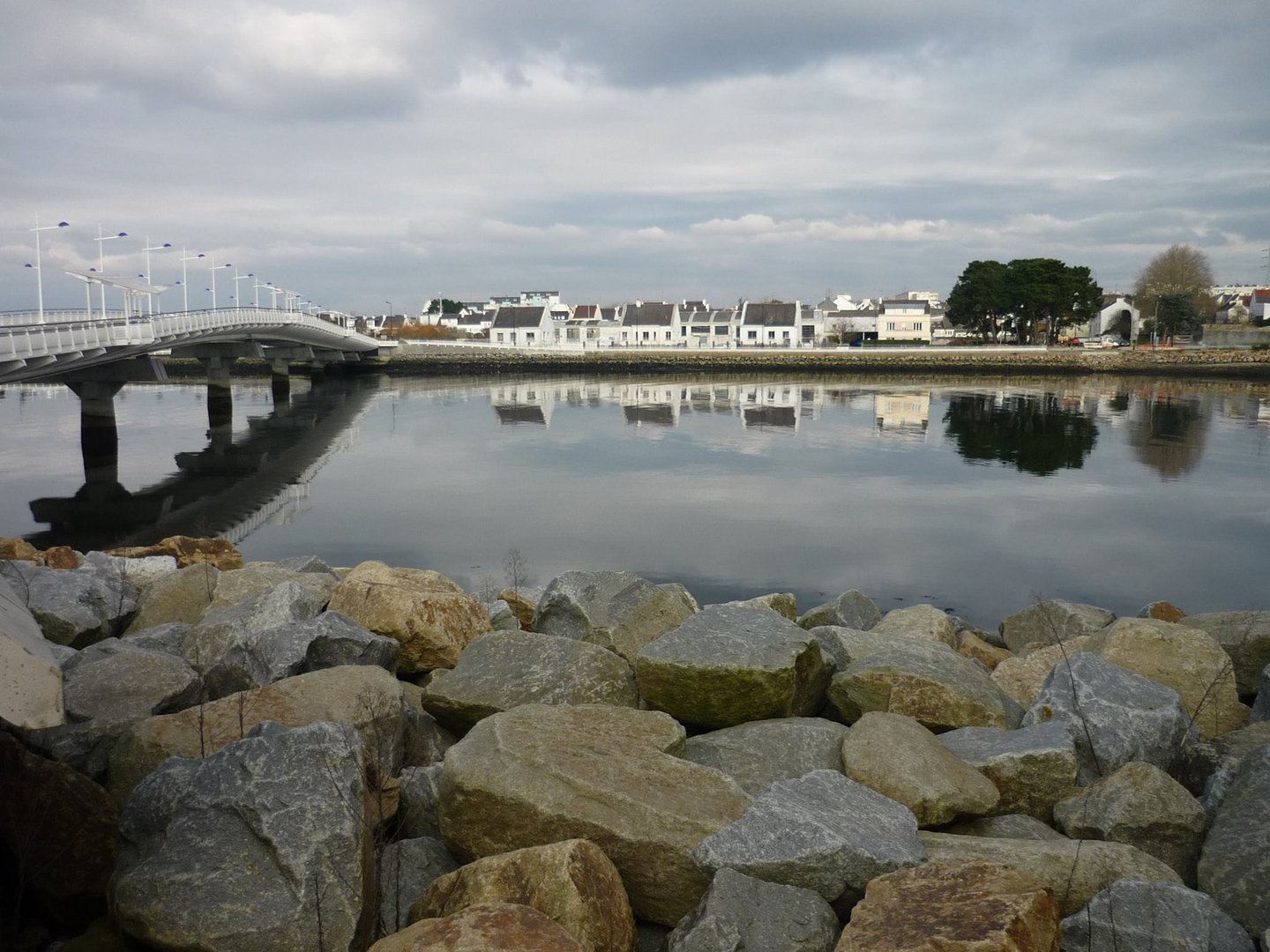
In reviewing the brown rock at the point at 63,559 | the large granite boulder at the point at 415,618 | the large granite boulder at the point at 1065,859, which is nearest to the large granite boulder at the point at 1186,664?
the large granite boulder at the point at 1065,859

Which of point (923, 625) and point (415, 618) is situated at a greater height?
point (415, 618)

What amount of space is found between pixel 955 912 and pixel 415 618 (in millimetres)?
5146

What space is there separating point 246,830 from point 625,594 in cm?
415

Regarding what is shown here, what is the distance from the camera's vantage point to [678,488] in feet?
87.1

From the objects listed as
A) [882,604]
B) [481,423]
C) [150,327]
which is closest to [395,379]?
[481,423]

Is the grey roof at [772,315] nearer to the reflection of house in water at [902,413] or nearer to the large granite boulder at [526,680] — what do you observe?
the reflection of house in water at [902,413]

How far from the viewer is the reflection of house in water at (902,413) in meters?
41.4

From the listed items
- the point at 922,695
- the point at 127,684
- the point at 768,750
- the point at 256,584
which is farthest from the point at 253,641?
the point at 922,695

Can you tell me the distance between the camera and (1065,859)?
15.8 feet

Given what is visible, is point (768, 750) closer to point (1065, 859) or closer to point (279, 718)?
point (1065, 859)

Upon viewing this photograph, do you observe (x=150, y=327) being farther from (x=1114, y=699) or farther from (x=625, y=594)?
(x=1114, y=699)

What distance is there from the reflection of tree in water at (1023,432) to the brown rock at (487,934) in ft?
93.8

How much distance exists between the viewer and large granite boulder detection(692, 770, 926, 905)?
4.47 metres

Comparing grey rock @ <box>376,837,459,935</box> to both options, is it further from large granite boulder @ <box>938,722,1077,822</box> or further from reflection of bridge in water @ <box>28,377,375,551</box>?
reflection of bridge in water @ <box>28,377,375,551</box>
